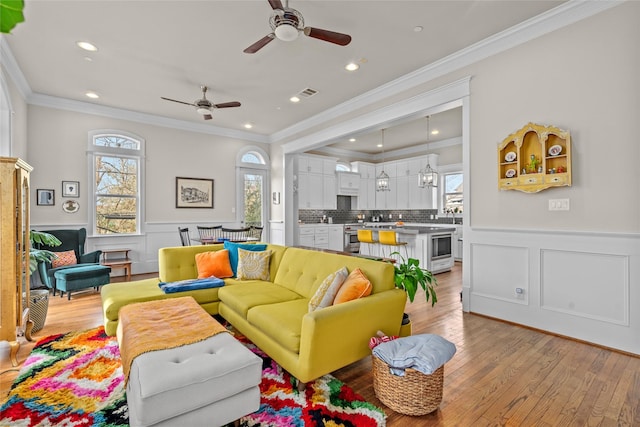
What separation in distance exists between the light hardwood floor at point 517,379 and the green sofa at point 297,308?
42 centimetres

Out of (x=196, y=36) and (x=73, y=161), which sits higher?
(x=196, y=36)

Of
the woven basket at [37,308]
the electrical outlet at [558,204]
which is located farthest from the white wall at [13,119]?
the electrical outlet at [558,204]

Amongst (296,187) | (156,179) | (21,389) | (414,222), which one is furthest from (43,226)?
(414,222)

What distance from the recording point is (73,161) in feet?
17.8

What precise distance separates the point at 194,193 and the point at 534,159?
19.6 feet

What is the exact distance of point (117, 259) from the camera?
18.7ft

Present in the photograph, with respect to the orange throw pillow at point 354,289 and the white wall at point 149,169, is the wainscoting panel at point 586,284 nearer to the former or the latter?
the orange throw pillow at point 354,289

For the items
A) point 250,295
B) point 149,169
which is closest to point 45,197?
point 149,169

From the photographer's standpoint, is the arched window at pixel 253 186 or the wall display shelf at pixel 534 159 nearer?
the wall display shelf at pixel 534 159

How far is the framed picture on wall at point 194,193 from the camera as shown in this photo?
21.4ft

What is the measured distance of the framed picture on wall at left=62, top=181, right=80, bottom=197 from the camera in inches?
211

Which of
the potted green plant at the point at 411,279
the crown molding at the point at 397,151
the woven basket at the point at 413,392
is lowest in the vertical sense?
the woven basket at the point at 413,392

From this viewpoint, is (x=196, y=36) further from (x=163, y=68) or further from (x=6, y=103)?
(x=6, y=103)

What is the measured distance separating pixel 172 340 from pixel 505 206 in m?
3.45
